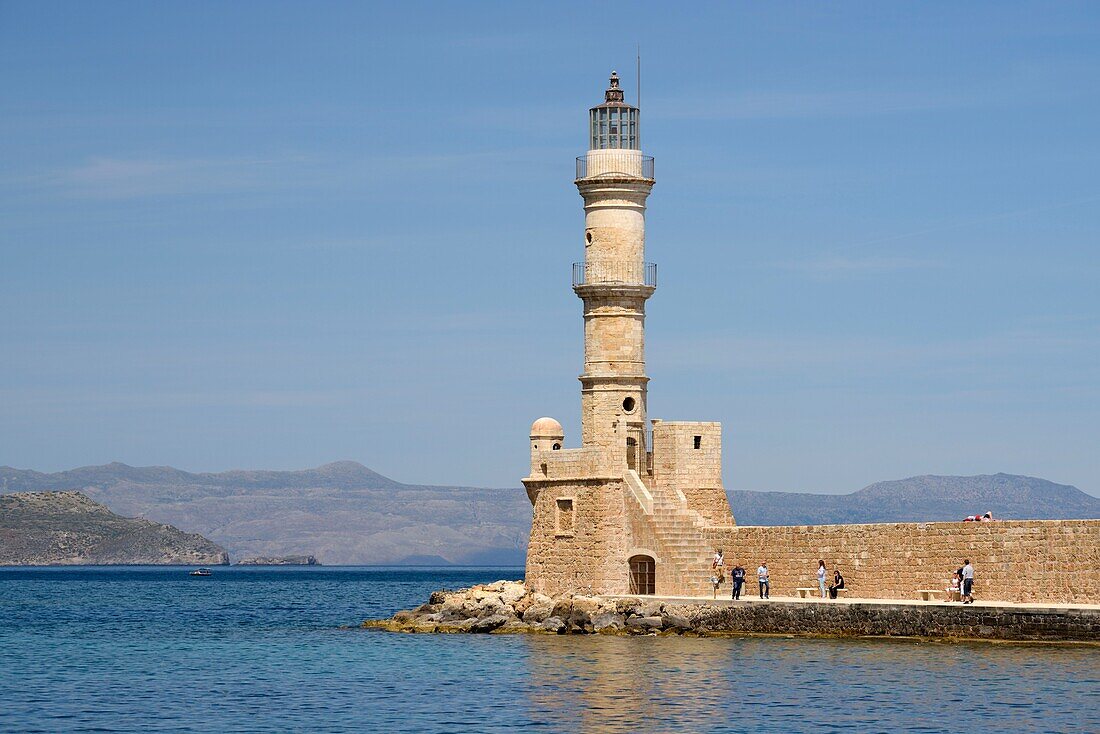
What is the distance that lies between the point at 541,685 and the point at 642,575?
9.81m

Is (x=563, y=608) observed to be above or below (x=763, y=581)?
below

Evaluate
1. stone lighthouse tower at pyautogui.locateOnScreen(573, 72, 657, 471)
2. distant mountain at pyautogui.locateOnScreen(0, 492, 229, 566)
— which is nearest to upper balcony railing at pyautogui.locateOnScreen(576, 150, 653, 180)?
stone lighthouse tower at pyautogui.locateOnScreen(573, 72, 657, 471)

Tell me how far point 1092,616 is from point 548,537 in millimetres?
13759

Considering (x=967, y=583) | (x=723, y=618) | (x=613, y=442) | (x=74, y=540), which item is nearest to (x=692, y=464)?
(x=613, y=442)

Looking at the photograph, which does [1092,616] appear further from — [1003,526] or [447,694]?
[447,694]

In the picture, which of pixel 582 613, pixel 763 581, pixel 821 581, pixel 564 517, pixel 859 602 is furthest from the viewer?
pixel 564 517

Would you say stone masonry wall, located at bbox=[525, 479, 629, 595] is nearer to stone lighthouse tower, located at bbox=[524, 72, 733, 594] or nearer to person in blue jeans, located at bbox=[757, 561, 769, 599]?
stone lighthouse tower, located at bbox=[524, 72, 733, 594]

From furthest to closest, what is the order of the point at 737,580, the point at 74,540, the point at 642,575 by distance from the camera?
the point at 74,540
the point at 642,575
the point at 737,580

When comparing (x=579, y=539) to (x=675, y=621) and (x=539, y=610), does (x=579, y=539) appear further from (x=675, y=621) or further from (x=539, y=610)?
(x=675, y=621)

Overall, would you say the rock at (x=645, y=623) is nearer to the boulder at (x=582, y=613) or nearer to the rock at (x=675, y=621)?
the rock at (x=675, y=621)

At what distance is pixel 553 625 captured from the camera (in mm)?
37844

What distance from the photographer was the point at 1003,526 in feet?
103

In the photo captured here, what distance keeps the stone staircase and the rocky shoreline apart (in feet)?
3.25

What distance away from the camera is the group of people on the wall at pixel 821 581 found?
31328mm
